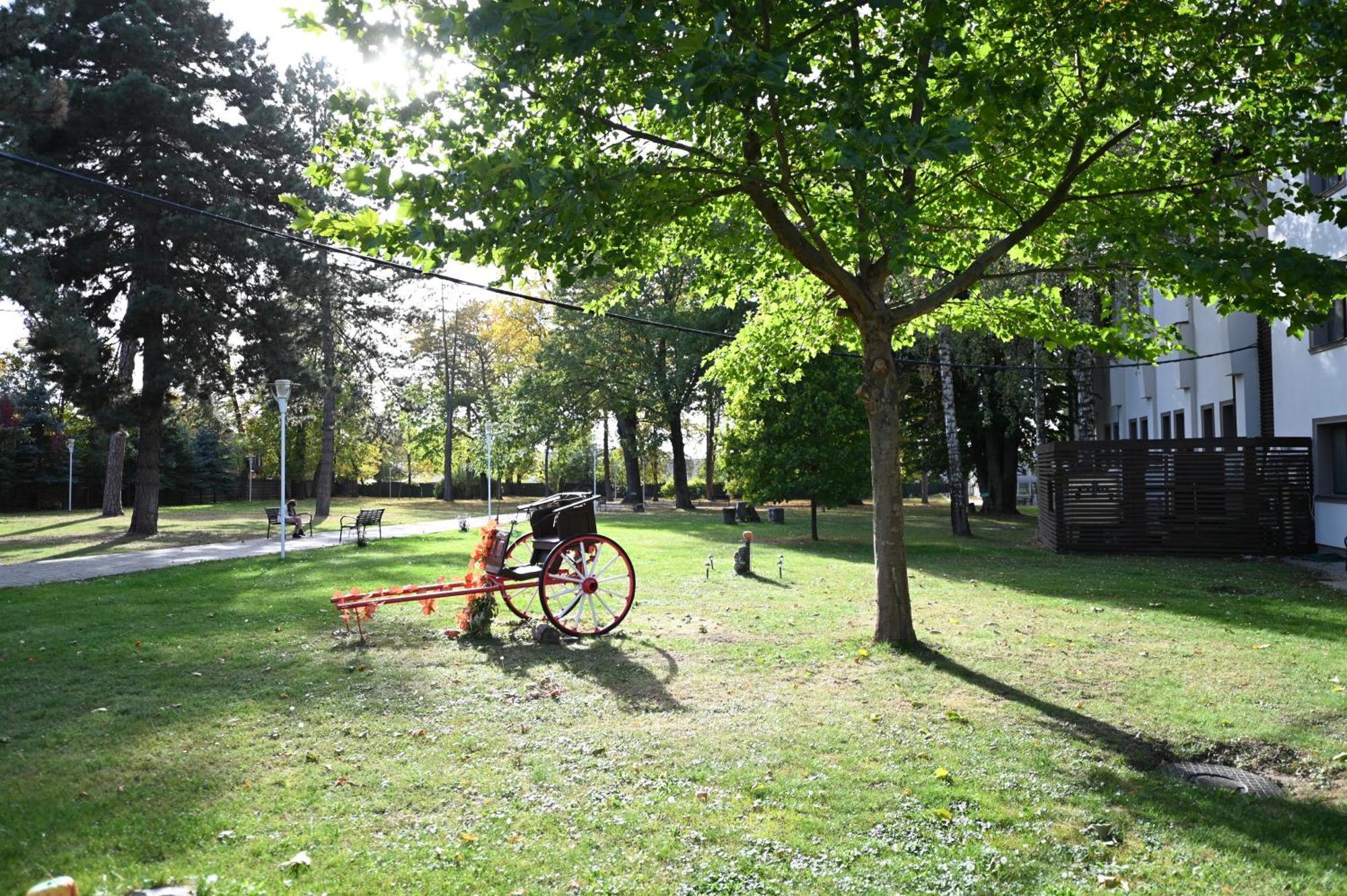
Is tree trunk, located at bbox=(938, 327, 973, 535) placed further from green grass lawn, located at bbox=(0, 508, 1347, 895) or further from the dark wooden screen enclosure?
green grass lawn, located at bbox=(0, 508, 1347, 895)

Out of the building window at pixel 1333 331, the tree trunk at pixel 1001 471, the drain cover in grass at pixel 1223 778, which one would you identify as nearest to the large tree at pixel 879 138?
the drain cover in grass at pixel 1223 778

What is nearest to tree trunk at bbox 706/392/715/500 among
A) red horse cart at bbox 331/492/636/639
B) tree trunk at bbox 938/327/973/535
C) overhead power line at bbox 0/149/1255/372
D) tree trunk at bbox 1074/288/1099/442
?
overhead power line at bbox 0/149/1255/372

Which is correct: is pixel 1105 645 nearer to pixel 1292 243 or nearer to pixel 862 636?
pixel 862 636

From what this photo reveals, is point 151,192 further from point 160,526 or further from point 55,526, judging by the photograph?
point 55,526

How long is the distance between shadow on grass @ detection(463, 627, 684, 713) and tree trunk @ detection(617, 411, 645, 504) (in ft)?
111

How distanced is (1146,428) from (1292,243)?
503 inches

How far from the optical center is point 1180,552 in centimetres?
1917

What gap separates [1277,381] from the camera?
63.3ft

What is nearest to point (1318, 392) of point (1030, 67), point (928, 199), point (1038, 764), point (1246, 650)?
point (1246, 650)

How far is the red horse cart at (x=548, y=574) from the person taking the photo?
9.72 m

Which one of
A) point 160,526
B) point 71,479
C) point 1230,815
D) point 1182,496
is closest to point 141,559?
point 160,526

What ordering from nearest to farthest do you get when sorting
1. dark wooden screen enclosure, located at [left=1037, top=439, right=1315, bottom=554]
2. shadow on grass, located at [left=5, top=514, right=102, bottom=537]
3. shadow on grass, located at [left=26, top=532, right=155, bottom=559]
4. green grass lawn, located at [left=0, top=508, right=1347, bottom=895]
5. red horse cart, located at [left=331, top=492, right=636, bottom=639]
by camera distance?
green grass lawn, located at [left=0, top=508, right=1347, bottom=895], red horse cart, located at [left=331, top=492, right=636, bottom=639], dark wooden screen enclosure, located at [left=1037, top=439, right=1315, bottom=554], shadow on grass, located at [left=26, top=532, right=155, bottom=559], shadow on grass, located at [left=5, top=514, right=102, bottom=537]

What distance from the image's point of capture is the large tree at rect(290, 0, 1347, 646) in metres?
6.45

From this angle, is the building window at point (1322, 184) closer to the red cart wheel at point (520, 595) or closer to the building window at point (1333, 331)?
the building window at point (1333, 331)
